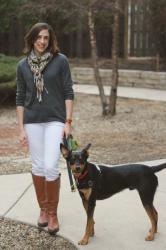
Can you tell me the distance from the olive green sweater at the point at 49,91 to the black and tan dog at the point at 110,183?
35 cm

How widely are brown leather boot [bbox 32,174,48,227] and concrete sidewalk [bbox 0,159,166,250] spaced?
0.49 feet

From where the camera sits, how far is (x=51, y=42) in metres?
4.48

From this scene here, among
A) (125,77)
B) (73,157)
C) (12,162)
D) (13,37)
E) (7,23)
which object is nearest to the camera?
(73,157)

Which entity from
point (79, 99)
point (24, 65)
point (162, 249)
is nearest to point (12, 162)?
point (24, 65)

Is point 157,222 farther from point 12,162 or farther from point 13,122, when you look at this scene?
point 13,122

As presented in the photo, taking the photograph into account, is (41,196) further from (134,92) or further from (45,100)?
(134,92)

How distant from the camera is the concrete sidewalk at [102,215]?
14.4ft

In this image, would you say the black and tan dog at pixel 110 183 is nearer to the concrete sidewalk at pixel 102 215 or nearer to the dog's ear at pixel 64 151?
the dog's ear at pixel 64 151

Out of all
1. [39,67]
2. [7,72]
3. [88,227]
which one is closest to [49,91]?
[39,67]

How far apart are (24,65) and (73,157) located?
91cm

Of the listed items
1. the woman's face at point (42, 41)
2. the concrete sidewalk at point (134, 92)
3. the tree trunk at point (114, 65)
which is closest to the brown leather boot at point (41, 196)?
the woman's face at point (42, 41)

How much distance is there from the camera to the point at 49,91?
14.5 feet

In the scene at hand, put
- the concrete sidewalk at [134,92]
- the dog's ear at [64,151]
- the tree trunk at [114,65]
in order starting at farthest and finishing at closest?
the concrete sidewalk at [134,92], the tree trunk at [114,65], the dog's ear at [64,151]

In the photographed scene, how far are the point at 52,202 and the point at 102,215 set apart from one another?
0.62 metres
